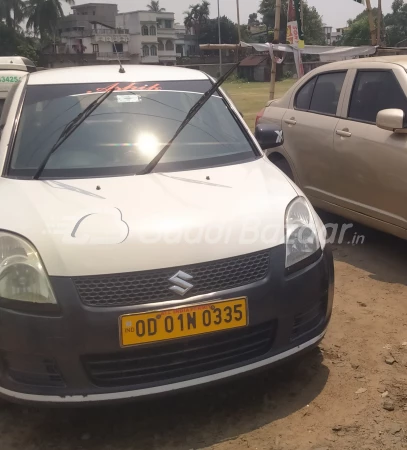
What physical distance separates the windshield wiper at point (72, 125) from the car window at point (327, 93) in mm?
2404

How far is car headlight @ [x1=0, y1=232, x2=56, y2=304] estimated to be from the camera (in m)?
2.61

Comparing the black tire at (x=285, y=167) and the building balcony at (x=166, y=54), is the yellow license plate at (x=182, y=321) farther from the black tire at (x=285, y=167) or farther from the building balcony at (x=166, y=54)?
the building balcony at (x=166, y=54)

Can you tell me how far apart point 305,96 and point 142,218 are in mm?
3708

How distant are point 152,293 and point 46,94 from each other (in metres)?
2.00

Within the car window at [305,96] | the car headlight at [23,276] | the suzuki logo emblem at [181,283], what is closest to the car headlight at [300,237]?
the suzuki logo emblem at [181,283]

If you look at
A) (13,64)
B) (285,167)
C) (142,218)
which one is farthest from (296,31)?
(142,218)

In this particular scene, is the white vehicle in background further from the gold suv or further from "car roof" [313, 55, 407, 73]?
"car roof" [313, 55, 407, 73]

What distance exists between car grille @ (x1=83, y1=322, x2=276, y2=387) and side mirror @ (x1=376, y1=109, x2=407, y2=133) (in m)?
2.29

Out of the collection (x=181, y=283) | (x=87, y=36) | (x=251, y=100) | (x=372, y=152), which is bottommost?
(x=251, y=100)

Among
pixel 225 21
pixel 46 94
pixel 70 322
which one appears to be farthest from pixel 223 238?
pixel 225 21

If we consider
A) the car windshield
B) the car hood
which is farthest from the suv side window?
the car hood

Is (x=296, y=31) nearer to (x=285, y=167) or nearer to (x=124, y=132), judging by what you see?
(x=285, y=167)

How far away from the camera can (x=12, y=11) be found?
7106cm

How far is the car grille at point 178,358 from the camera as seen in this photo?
8.66ft
